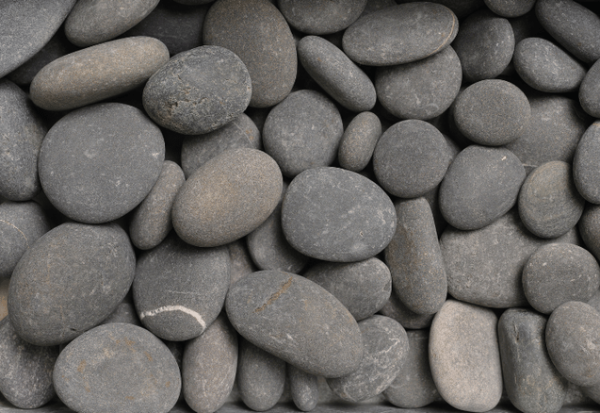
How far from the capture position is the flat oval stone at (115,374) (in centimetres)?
86

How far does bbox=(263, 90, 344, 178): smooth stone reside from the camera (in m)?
1.00

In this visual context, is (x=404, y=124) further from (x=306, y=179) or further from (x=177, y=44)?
(x=177, y=44)

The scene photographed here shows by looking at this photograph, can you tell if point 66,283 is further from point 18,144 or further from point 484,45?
point 484,45

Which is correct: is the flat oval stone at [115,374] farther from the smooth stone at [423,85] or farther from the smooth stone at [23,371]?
the smooth stone at [423,85]

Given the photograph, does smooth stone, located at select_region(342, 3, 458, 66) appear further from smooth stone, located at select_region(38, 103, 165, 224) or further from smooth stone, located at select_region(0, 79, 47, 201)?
smooth stone, located at select_region(0, 79, 47, 201)

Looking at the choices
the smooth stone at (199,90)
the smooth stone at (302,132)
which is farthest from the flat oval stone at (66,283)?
the smooth stone at (302,132)

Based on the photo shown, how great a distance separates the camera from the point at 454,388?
0.98 m

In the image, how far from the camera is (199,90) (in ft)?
2.88

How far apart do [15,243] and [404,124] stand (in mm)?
773

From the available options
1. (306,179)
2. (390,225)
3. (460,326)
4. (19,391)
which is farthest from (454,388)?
(19,391)

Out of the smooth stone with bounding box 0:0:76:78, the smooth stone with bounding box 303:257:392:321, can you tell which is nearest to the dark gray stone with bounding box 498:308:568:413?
the smooth stone with bounding box 303:257:392:321

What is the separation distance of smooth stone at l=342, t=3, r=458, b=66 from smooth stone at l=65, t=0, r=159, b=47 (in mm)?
397

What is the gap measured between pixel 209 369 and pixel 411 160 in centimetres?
55

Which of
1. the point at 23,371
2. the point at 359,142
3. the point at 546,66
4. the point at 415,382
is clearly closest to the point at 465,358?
the point at 415,382
